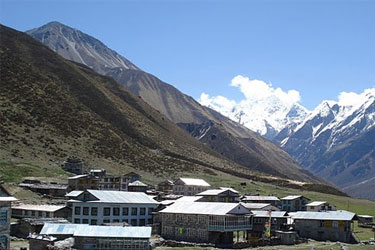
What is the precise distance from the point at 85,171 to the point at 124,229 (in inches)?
3422

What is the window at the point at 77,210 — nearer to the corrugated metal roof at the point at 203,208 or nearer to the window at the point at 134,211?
the window at the point at 134,211

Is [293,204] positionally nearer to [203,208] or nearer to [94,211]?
[203,208]

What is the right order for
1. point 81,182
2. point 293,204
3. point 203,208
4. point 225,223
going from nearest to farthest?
1. point 225,223
2. point 203,208
3. point 81,182
4. point 293,204

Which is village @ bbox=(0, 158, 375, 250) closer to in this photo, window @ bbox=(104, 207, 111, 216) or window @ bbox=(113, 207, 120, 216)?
window @ bbox=(104, 207, 111, 216)

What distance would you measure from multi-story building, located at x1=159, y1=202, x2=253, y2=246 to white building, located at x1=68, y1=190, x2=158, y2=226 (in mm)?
7640

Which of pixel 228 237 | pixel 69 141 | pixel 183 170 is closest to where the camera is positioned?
pixel 228 237

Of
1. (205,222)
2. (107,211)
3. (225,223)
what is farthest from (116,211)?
(225,223)

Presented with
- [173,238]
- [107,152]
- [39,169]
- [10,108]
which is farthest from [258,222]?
[10,108]

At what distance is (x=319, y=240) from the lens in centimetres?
9394

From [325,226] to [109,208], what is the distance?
123 ft

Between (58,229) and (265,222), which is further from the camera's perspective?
(265,222)

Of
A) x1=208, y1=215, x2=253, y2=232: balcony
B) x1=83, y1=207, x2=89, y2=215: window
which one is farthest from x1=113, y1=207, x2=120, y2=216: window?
x1=208, y1=215, x2=253, y2=232: balcony

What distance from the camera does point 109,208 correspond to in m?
93.4

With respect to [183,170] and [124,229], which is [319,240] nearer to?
[124,229]
